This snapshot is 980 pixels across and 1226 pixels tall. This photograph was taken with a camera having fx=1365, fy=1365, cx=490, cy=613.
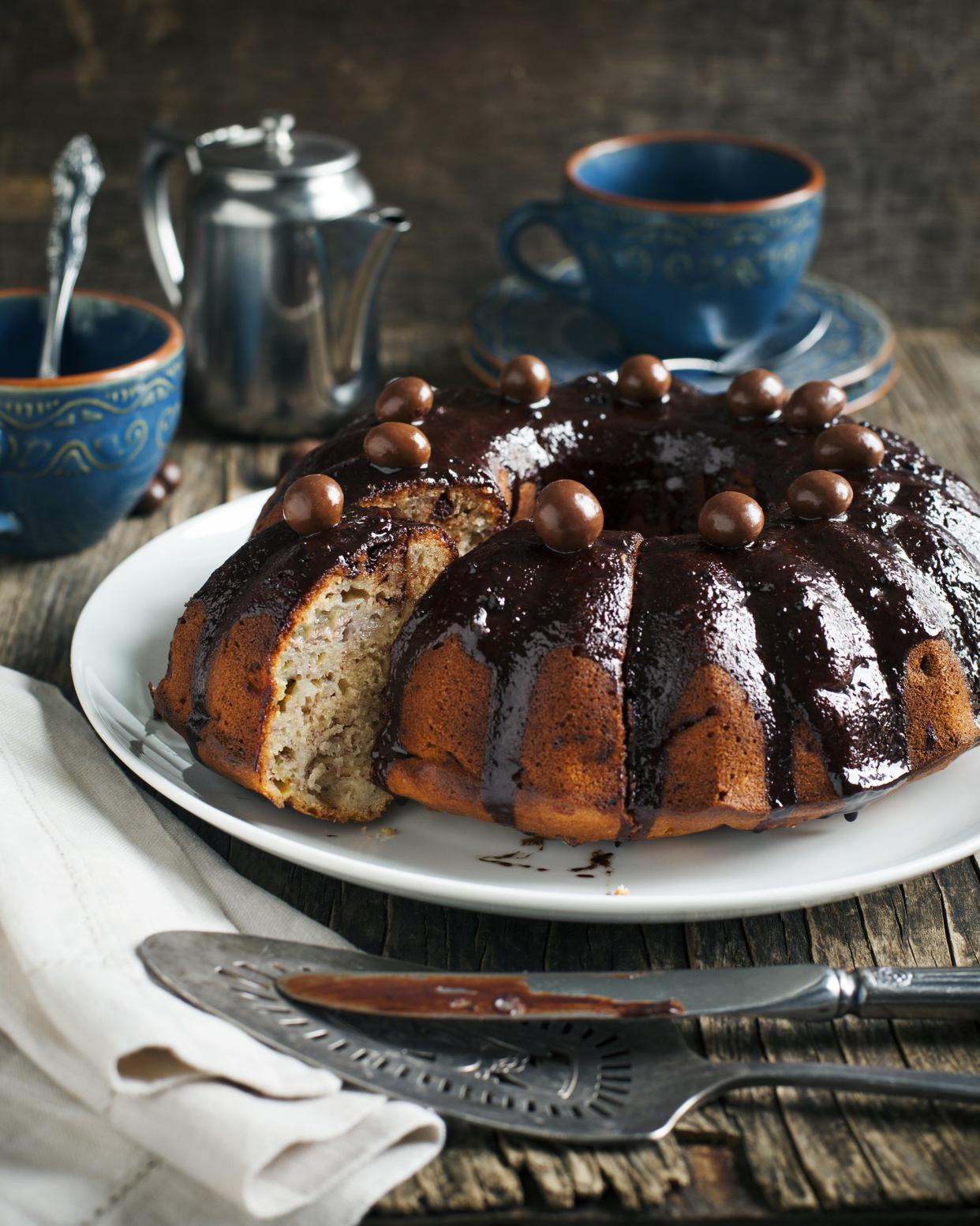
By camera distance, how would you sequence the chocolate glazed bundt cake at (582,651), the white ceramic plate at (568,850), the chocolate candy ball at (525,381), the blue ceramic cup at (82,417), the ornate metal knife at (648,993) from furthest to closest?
1. the blue ceramic cup at (82,417)
2. the chocolate candy ball at (525,381)
3. the chocolate glazed bundt cake at (582,651)
4. the white ceramic plate at (568,850)
5. the ornate metal knife at (648,993)

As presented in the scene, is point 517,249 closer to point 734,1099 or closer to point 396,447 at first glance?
point 396,447

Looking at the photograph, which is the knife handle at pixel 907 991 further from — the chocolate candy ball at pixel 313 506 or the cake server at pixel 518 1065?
Answer: the chocolate candy ball at pixel 313 506

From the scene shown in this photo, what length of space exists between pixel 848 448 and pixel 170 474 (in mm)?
1497

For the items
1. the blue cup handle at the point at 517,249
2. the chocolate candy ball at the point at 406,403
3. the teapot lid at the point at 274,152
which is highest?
the teapot lid at the point at 274,152

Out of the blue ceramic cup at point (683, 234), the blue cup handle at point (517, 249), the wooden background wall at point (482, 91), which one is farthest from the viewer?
the wooden background wall at point (482, 91)

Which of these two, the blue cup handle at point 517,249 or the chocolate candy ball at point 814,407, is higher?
the chocolate candy ball at point 814,407

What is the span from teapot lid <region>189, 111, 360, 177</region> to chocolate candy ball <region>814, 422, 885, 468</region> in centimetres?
140

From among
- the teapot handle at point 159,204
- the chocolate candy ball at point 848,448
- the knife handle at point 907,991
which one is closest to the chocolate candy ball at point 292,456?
the teapot handle at point 159,204

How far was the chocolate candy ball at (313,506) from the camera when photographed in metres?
1.87

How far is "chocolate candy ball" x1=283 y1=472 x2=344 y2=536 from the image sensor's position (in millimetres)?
1867

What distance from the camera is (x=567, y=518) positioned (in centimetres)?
179

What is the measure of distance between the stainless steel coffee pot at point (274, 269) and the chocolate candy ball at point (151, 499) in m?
0.32

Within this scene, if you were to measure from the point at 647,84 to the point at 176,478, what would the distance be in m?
1.74

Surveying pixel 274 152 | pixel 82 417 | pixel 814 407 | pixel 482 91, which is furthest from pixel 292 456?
pixel 482 91
